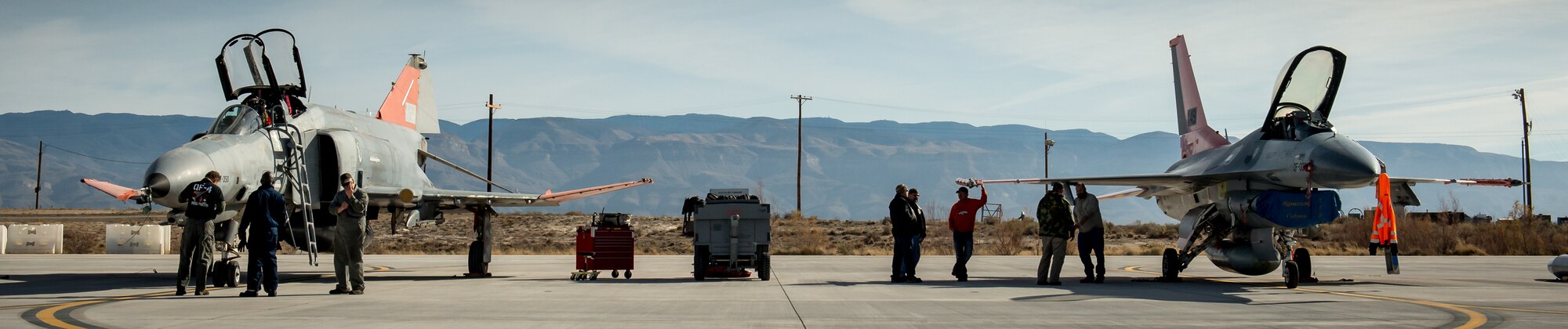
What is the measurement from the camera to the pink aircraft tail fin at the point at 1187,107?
20.3m

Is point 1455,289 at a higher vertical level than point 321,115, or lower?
lower

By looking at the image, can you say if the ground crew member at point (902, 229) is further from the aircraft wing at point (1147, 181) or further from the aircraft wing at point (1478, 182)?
the aircraft wing at point (1478, 182)

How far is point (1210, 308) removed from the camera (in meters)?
11.0

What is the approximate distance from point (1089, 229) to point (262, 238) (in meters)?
10.8

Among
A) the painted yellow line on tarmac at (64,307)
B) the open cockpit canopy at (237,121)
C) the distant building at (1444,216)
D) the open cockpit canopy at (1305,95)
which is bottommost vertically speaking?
the painted yellow line on tarmac at (64,307)

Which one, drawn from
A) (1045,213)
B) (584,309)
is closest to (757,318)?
(584,309)

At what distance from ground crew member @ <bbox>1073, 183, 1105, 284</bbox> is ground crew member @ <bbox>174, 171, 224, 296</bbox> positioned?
11.1m

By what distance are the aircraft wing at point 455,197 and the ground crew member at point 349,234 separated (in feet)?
10.8

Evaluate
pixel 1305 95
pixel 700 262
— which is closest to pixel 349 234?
pixel 700 262

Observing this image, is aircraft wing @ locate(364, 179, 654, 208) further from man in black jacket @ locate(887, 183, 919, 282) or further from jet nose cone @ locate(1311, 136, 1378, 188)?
jet nose cone @ locate(1311, 136, 1378, 188)

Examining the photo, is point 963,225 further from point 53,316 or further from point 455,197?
point 53,316

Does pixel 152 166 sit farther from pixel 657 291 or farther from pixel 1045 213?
pixel 1045 213

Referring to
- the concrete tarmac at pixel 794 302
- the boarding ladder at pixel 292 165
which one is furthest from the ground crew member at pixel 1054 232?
the boarding ladder at pixel 292 165

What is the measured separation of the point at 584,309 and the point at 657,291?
3119mm
